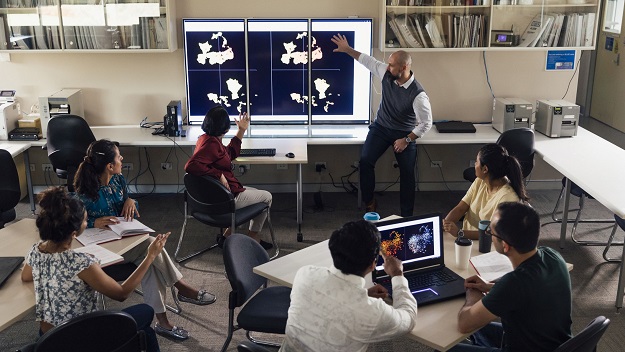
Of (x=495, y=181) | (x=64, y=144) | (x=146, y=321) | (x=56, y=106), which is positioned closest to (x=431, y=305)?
(x=495, y=181)

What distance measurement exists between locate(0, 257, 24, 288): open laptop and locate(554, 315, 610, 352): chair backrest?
8.22ft

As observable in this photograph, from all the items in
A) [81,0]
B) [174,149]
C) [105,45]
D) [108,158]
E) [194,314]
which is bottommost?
[194,314]

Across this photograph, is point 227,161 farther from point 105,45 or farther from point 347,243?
point 347,243

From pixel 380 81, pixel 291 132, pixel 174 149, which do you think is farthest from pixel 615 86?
pixel 174 149

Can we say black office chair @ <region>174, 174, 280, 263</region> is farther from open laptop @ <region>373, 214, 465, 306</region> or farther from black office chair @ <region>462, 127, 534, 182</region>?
black office chair @ <region>462, 127, 534, 182</region>

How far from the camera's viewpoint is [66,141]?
582 cm

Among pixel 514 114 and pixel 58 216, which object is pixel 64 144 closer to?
pixel 58 216

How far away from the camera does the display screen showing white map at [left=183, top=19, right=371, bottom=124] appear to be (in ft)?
20.2

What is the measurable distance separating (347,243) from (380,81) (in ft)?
13.2

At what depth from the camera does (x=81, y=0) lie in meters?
6.05

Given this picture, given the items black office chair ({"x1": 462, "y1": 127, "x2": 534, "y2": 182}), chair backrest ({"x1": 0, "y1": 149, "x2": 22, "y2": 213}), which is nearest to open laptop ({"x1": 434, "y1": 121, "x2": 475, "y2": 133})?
black office chair ({"x1": 462, "y1": 127, "x2": 534, "y2": 182})

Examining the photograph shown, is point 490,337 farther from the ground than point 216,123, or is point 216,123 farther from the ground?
point 216,123

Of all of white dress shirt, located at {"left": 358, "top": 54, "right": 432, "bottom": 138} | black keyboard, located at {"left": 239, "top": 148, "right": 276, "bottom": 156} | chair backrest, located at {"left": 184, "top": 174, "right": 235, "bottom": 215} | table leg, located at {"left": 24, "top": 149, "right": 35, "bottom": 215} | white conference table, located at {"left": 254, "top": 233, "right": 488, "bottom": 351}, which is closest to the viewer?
white conference table, located at {"left": 254, "top": 233, "right": 488, "bottom": 351}

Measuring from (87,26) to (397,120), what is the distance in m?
2.89
